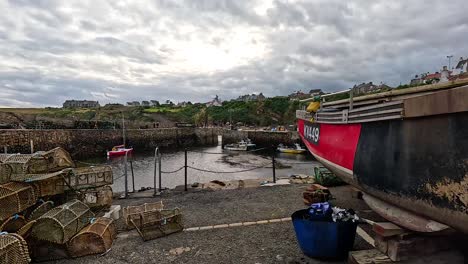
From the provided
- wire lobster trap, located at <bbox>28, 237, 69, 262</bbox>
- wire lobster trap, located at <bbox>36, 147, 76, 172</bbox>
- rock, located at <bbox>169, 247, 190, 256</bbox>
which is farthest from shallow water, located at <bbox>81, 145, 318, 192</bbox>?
rock, located at <bbox>169, 247, 190, 256</bbox>

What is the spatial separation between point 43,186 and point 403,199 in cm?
669

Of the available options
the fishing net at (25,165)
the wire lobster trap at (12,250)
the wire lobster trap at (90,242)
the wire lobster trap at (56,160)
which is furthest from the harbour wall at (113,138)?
the wire lobster trap at (12,250)

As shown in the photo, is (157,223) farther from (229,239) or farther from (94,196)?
(94,196)

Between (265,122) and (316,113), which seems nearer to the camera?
(316,113)

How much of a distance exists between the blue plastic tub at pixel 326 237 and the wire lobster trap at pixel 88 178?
5063mm

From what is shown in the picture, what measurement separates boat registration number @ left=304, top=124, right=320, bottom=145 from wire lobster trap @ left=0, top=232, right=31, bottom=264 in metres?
5.90

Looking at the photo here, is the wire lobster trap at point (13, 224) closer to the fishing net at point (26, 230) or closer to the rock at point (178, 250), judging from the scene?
the fishing net at point (26, 230)

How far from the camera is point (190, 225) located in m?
6.81

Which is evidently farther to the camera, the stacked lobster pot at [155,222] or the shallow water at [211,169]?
the shallow water at [211,169]

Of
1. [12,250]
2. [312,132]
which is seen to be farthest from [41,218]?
[312,132]

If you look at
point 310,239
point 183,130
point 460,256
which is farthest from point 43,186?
point 183,130

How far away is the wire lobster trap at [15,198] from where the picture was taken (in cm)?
509

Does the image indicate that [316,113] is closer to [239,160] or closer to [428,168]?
[428,168]

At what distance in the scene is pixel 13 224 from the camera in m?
5.17
